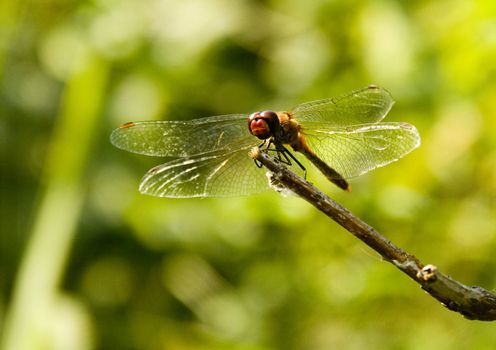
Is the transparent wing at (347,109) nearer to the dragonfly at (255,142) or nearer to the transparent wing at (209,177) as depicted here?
the dragonfly at (255,142)

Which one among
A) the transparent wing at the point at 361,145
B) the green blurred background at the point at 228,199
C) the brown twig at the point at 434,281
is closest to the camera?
the brown twig at the point at 434,281

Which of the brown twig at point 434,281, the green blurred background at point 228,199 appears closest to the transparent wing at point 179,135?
the green blurred background at point 228,199

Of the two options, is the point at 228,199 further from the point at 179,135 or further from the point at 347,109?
the point at 347,109

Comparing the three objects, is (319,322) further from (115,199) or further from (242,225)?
(115,199)

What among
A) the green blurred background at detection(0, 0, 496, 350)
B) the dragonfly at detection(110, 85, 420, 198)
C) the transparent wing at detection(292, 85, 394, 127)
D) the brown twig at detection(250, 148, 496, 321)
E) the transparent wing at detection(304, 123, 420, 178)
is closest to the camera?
the brown twig at detection(250, 148, 496, 321)

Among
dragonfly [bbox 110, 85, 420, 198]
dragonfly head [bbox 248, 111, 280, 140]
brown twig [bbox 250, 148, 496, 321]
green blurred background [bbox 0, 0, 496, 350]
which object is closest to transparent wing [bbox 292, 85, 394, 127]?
dragonfly [bbox 110, 85, 420, 198]

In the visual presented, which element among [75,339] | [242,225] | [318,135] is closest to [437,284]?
[318,135]

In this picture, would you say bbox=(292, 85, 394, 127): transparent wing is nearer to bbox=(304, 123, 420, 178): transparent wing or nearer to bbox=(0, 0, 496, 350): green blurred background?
bbox=(304, 123, 420, 178): transparent wing
